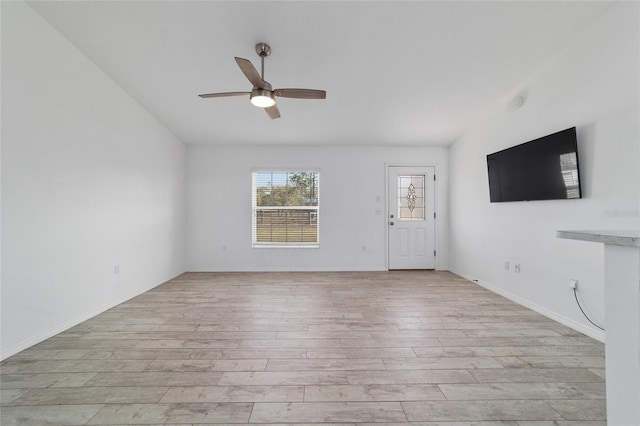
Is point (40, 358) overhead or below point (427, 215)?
below

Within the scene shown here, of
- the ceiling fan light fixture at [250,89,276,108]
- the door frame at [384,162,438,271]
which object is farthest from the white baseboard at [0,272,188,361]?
the door frame at [384,162,438,271]

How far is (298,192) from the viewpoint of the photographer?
5.08 meters

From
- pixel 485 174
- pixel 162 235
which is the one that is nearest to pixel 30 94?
pixel 162 235

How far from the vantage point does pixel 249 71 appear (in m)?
2.03

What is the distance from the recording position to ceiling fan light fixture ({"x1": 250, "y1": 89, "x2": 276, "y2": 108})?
2.27 meters

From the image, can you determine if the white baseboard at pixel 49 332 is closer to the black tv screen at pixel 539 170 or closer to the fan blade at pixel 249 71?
the fan blade at pixel 249 71

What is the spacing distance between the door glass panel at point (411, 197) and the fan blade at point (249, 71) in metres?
3.57

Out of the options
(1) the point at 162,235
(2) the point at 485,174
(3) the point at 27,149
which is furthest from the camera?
(1) the point at 162,235

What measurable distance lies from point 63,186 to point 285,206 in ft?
10.5

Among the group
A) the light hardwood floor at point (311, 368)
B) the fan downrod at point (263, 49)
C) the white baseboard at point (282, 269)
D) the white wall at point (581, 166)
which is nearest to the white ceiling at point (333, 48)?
the fan downrod at point (263, 49)

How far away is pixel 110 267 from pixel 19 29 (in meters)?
2.37

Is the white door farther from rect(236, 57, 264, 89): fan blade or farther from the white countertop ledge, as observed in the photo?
the white countertop ledge

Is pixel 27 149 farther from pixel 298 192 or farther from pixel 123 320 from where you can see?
pixel 298 192

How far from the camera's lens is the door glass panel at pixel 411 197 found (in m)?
5.03
